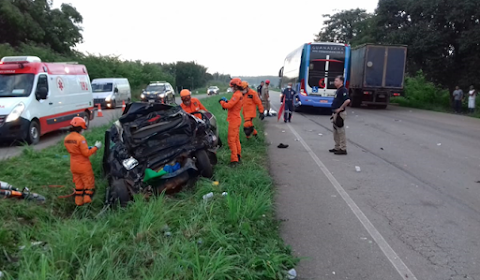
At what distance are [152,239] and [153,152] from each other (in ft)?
7.23

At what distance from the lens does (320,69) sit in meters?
18.8

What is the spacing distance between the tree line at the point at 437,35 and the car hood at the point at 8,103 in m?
20.5

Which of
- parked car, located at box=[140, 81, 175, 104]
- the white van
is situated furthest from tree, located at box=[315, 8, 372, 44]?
the white van

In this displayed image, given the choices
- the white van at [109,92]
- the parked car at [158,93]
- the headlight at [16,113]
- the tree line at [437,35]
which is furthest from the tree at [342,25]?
the headlight at [16,113]

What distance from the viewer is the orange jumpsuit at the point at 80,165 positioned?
5566 millimetres

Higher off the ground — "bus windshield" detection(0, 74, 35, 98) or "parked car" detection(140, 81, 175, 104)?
"bus windshield" detection(0, 74, 35, 98)

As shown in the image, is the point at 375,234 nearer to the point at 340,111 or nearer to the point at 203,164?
the point at 203,164

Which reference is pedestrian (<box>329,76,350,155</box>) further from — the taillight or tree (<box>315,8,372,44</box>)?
tree (<box>315,8,372,44</box>)

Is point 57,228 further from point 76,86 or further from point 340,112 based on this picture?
point 76,86

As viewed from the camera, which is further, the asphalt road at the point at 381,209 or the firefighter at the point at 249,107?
the firefighter at the point at 249,107

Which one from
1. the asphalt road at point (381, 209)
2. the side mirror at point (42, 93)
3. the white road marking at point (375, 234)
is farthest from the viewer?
the side mirror at point (42, 93)

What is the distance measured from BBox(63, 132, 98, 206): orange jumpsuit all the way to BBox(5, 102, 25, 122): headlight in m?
5.76

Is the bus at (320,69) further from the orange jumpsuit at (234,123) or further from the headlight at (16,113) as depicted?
the headlight at (16,113)

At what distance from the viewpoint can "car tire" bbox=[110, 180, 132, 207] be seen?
5.34 metres
